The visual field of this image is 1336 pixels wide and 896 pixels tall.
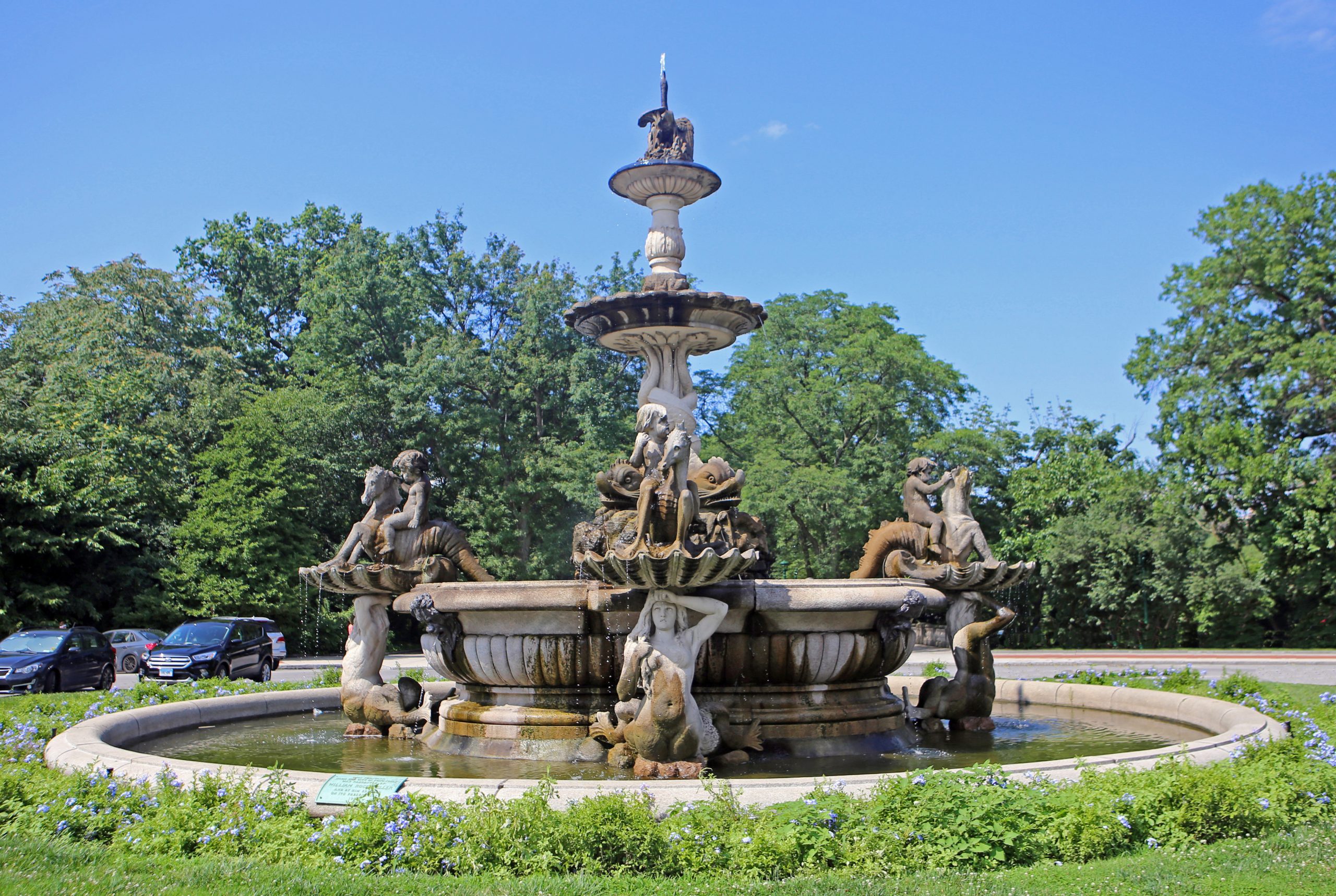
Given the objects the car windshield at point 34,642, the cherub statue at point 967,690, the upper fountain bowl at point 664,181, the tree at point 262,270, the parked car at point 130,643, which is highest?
the tree at point 262,270

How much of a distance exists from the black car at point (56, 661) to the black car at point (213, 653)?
2.72ft

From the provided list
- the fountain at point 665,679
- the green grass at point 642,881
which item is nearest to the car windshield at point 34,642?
the fountain at point 665,679

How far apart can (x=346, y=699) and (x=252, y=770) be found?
11.9ft

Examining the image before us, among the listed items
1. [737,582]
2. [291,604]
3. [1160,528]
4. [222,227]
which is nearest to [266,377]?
[222,227]

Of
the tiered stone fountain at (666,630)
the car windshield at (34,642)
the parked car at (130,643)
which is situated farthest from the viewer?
the parked car at (130,643)

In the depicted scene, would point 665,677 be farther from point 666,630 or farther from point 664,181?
point 664,181

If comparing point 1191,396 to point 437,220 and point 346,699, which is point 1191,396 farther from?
point 346,699

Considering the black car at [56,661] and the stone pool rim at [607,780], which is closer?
the stone pool rim at [607,780]

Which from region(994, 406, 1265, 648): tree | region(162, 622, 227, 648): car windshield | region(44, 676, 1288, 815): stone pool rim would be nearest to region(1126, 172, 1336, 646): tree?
region(994, 406, 1265, 648): tree

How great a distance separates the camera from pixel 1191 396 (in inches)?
1339

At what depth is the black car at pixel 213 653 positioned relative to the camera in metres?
21.6

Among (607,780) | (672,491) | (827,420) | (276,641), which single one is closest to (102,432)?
(276,641)

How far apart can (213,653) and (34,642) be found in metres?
3.14

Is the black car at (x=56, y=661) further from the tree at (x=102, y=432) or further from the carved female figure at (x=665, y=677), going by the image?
the carved female figure at (x=665, y=677)
